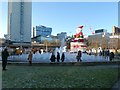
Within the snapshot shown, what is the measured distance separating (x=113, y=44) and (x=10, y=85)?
361ft

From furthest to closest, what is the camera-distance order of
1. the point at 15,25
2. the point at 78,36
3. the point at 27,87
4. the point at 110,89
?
the point at 15,25, the point at 78,36, the point at 110,89, the point at 27,87

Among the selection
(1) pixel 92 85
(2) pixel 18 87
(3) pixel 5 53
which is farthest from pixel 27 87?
(3) pixel 5 53

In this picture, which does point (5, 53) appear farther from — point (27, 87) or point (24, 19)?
point (24, 19)

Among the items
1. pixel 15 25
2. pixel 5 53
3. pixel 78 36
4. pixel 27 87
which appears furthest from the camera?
pixel 15 25

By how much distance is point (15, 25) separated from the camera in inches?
5906

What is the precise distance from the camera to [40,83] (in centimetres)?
1374

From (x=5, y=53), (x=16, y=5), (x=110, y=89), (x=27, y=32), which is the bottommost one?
(x=110, y=89)

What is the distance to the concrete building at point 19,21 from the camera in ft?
481

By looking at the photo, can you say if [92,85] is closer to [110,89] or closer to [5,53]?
[110,89]

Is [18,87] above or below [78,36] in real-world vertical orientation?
below

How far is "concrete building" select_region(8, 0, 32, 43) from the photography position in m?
147

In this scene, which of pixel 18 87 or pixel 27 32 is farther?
pixel 27 32

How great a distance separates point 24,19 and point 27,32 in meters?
10.2

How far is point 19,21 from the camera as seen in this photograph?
150m
